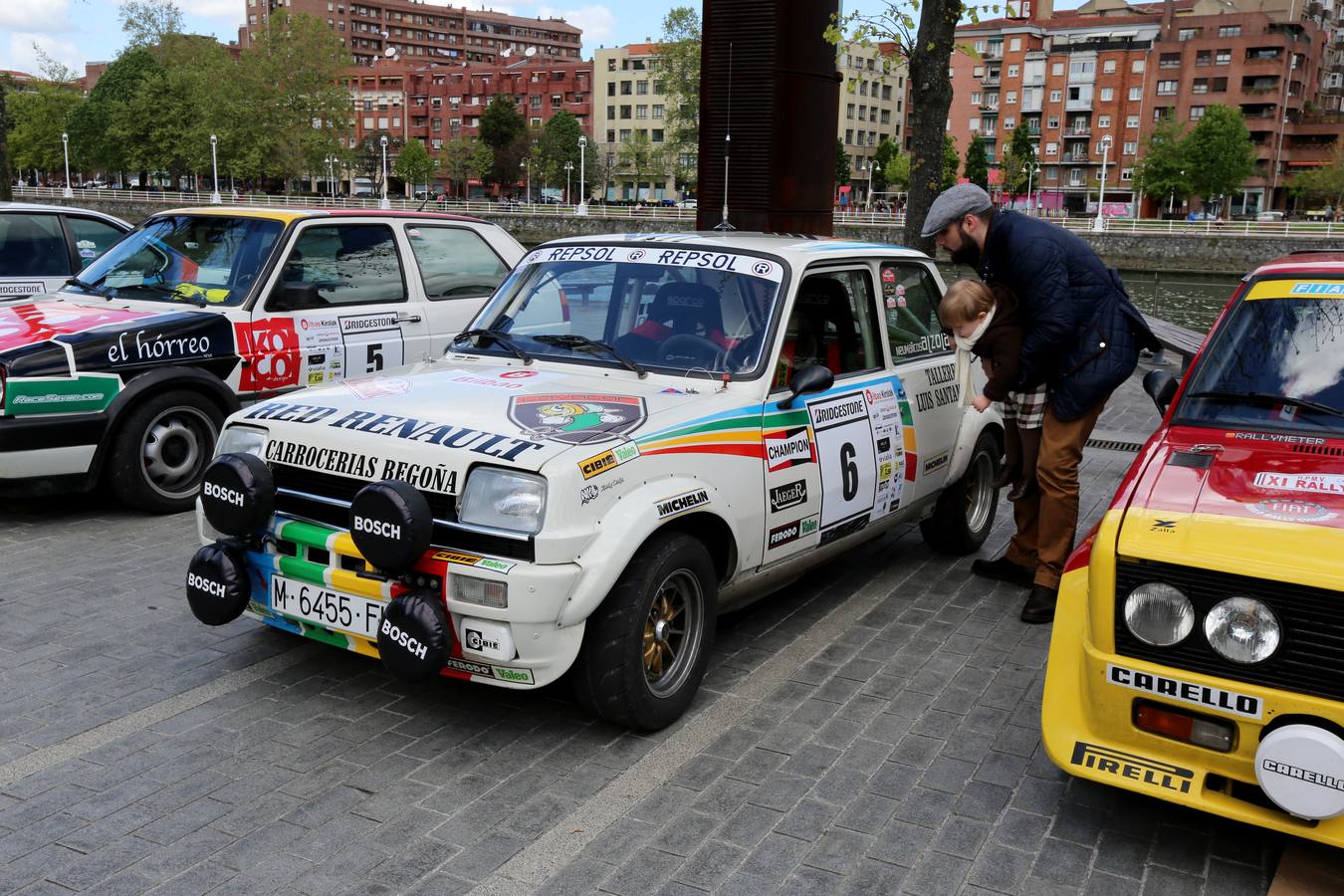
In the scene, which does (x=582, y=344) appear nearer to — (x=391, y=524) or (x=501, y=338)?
(x=501, y=338)

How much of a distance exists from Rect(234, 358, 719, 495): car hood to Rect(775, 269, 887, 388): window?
0.63m

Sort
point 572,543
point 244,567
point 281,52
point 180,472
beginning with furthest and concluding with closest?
point 281,52, point 180,472, point 244,567, point 572,543

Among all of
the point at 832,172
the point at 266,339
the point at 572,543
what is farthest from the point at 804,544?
the point at 832,172

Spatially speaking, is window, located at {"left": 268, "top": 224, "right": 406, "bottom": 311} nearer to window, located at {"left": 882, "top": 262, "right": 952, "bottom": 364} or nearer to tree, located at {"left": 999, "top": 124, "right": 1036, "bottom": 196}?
window, located at {"left": 882, "top": 262, "right": 952, "bottom": 364}

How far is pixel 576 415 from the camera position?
13.8 feet

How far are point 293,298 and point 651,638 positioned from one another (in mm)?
4286

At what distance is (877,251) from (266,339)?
4.15m

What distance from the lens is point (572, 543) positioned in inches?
145

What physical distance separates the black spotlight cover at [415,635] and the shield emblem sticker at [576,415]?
727 mm

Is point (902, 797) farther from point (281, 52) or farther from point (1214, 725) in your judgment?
point (281, 52)

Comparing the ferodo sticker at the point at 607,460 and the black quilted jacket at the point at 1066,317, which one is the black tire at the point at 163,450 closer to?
the ferodo sticker at the point at 607,460

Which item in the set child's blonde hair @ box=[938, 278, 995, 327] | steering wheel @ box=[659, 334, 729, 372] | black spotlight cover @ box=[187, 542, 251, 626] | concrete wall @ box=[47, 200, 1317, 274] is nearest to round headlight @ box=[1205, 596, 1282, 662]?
steering wheel @ box=[659, 334, 729, 372]

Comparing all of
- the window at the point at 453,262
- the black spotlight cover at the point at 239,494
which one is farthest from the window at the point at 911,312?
the window at the point at 453,262

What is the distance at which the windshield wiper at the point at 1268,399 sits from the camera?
13.6 ft
